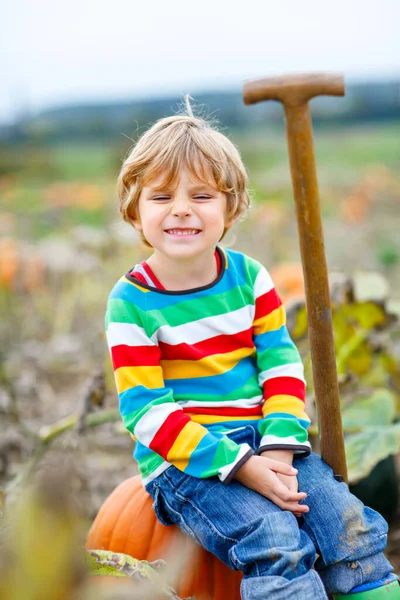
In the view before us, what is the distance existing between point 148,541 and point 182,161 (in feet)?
2.89

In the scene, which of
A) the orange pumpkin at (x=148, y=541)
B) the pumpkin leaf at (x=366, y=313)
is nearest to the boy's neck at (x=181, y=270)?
the orange pumpkin at (x=148, y=541)

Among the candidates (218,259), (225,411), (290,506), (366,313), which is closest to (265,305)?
(218,259)

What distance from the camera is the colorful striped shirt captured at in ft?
5.02

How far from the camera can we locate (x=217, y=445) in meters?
1.51

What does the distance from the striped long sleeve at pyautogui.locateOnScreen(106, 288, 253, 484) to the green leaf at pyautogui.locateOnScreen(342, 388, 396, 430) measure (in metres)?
0.83

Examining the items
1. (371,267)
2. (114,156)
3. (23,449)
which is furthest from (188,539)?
(114,156)

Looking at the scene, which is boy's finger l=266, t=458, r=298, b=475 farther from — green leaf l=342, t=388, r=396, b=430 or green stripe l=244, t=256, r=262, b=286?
green leaf l=342, t=388, r=396, b=430

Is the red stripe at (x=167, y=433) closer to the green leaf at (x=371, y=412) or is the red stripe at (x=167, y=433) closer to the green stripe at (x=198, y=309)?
the green stripe at (x=198, y=309)

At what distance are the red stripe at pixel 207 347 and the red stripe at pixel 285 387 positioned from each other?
0.11 metres

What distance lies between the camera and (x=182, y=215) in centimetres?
155

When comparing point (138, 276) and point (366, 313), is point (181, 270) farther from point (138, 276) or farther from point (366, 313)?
point (366, 313)

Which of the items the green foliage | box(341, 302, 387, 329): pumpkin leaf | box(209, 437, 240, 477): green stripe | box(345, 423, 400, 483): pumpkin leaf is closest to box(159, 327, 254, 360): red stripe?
box(209, 437, 240, 477): green stripe

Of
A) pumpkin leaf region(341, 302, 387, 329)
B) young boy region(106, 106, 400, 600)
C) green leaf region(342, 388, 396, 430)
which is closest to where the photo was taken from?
young boy region(106, 106, 400, 600)

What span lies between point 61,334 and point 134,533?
2533 mm
